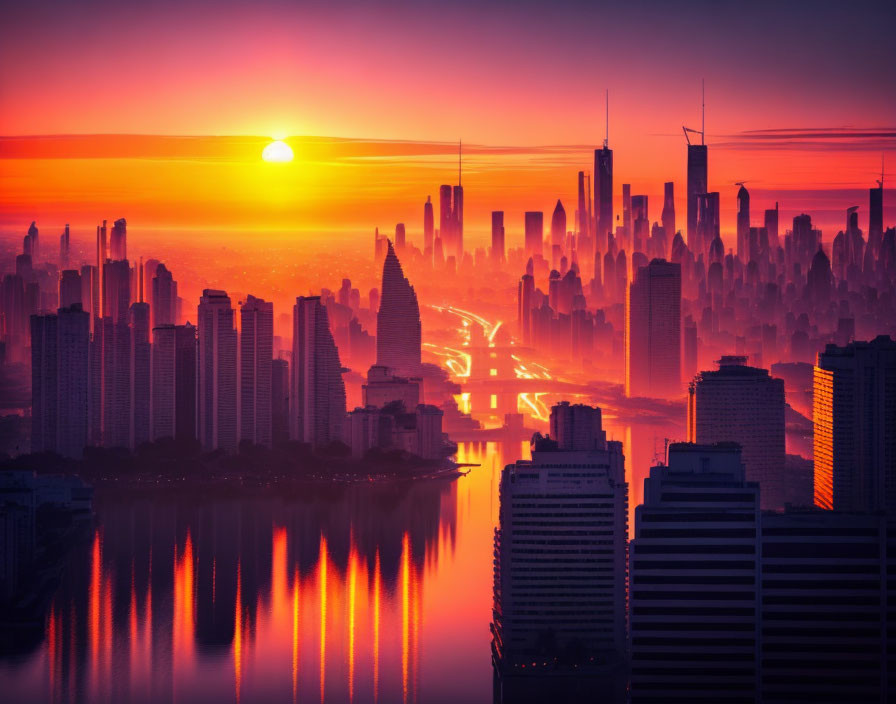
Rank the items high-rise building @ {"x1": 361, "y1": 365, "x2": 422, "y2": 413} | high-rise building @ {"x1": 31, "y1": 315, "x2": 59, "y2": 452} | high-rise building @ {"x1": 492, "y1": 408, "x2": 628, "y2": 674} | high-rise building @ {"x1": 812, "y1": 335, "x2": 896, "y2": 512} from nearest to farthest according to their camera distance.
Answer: high-rise building @ {"x1": 492, "y1": 408, "x2": 628, "y2": 674} < high-rise building @ {"x1": 812, "y1": 335, "x2": 896, "y2": 512} < high-rise building @ {"x1": 31, "y1": 315, "x2": 59, "y2": 452} < high-rise building @ {"x1": 361, "y1": 365, "x2": 422, "y2": 413}

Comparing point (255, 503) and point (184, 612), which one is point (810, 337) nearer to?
point (255, 503)

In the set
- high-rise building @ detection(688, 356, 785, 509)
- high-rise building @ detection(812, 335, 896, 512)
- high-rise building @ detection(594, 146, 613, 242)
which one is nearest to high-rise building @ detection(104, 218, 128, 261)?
high-rise building @ detection(594, 146, 613, 242)

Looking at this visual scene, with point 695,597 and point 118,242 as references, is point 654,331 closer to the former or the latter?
point 118,242

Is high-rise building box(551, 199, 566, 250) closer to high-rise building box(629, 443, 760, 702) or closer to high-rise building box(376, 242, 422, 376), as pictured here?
high-rise building box(376, 242, 422, 376)

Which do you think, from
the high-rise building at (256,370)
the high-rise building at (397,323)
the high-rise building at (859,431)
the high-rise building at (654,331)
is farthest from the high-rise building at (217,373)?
the high-rise building at (654,331)

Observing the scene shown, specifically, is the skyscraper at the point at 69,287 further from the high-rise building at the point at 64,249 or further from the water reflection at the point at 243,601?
the water reflection at the point at 243,601
